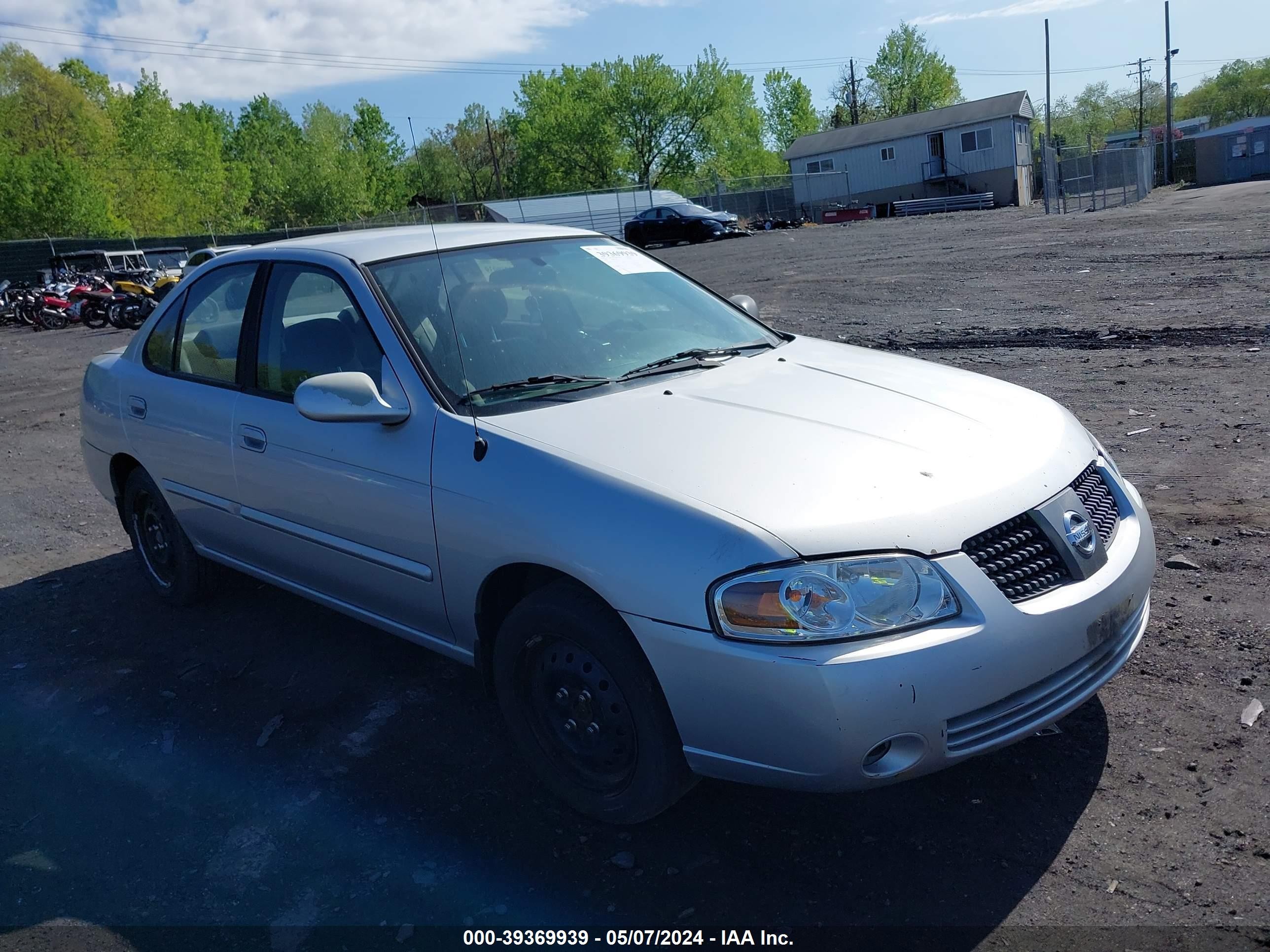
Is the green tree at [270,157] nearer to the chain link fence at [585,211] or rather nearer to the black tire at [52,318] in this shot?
the chain link fence at [585,211]

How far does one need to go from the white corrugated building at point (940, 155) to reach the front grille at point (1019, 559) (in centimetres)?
5569

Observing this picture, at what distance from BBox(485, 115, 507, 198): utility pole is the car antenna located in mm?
85268

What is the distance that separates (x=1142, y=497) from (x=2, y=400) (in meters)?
13.8

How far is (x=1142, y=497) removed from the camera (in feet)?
17.2

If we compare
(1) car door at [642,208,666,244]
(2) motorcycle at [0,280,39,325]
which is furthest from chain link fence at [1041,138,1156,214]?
(2) motorcycle at [0,280,39,325]

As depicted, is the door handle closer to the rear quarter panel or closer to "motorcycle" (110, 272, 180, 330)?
the rear quarter panel

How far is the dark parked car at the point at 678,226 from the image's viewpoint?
37438 mm

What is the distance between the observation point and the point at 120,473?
5344 mm

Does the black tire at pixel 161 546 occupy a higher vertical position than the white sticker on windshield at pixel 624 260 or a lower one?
lower

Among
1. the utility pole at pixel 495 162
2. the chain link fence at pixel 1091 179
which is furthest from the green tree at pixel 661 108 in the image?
the chain link fence at pixel 1091 179

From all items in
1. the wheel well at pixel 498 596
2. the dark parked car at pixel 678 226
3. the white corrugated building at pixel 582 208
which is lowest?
the wheel well at pixel 498 596

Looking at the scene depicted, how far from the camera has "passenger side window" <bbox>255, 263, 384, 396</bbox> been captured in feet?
12.2

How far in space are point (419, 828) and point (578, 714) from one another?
0.63 meters

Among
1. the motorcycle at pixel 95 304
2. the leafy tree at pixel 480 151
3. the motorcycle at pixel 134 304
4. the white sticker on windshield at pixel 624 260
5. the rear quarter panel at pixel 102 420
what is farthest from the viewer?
the leafy tree at pixel 480 151
